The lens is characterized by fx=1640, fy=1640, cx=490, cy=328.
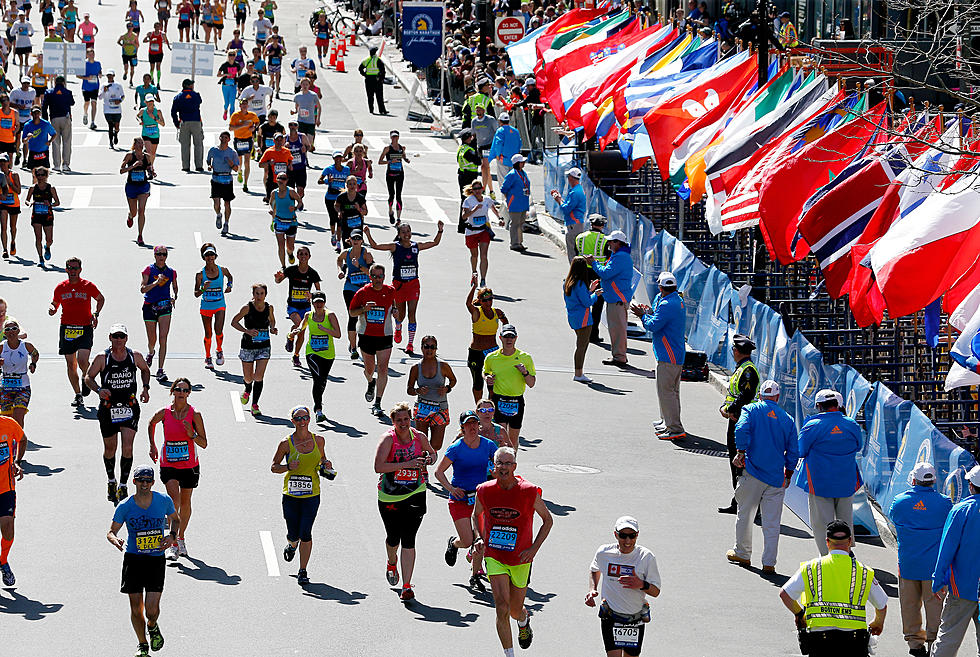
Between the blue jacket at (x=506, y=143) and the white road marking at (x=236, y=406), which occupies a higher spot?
the blue jacket at (x=506, y=143)

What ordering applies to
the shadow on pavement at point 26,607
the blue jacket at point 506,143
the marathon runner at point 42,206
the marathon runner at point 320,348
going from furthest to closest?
the blue jacket at point 506,143, the marathon runner at point 42,206, the marathon runner at point 320,348, the shadow on pavement at point 26,607

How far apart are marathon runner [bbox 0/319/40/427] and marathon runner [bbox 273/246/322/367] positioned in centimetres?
446

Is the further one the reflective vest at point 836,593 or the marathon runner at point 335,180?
the marathon runner at point 335,180

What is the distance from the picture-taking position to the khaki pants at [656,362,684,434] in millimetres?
19266

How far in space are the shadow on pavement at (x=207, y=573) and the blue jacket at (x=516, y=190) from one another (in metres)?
15.0

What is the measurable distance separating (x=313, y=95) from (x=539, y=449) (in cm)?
2050

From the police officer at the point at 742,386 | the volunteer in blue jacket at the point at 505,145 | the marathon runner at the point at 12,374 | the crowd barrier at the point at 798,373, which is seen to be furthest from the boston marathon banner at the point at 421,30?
the police officer at the point at 742,386

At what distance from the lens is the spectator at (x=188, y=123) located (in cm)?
3416

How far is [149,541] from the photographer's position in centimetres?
1274

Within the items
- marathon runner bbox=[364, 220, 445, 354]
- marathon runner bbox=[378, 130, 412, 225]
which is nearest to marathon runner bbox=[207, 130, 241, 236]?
marathon runner bbox=[378, 130, 412, 225]

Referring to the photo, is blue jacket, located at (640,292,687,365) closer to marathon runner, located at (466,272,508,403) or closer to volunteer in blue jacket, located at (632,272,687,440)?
volunteer in blue jacket, located at (632,272,687,440)

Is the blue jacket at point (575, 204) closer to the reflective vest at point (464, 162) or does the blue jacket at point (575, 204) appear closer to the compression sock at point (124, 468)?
the reflective vest at point (464, 162)

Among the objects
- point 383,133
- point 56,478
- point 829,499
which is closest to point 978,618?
point 829,499

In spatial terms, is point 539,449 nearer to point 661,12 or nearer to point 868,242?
point 868,242
